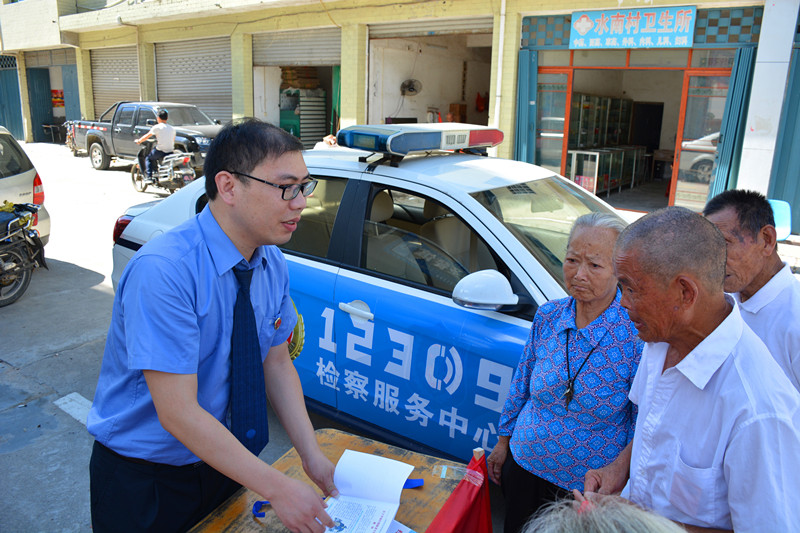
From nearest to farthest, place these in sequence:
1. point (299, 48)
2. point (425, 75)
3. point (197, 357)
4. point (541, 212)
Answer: point (197, 357) → point (541, 212) → point (299, 48) → point (425, 75)

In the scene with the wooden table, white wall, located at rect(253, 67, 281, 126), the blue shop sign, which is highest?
the blue shop sign

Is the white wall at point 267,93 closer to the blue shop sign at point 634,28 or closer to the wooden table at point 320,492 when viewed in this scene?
the blue shop sign at point 634,28

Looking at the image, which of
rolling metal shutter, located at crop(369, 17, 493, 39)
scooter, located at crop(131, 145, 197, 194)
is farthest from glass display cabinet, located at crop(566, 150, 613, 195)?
scooter, located at crop(131, 145, 197, 194)

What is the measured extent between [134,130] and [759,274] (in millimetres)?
15755

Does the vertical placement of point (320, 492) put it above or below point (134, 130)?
below

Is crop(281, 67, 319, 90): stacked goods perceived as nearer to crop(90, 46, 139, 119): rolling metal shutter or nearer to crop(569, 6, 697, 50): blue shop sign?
crop(90, 46, 139, 119): rolling metal shutter

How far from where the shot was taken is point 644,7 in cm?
970

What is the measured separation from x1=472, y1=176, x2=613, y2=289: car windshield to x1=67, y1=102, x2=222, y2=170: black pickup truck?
11190 millimetres

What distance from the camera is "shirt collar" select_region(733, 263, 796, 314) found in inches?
75.9

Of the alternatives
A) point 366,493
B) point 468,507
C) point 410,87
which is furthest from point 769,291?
point 410,87

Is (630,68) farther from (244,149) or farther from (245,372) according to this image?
(245,372)

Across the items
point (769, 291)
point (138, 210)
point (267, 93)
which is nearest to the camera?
point (769, 291)

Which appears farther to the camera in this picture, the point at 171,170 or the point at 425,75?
the point at 425,75

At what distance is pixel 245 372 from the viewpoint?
1.67 meters
